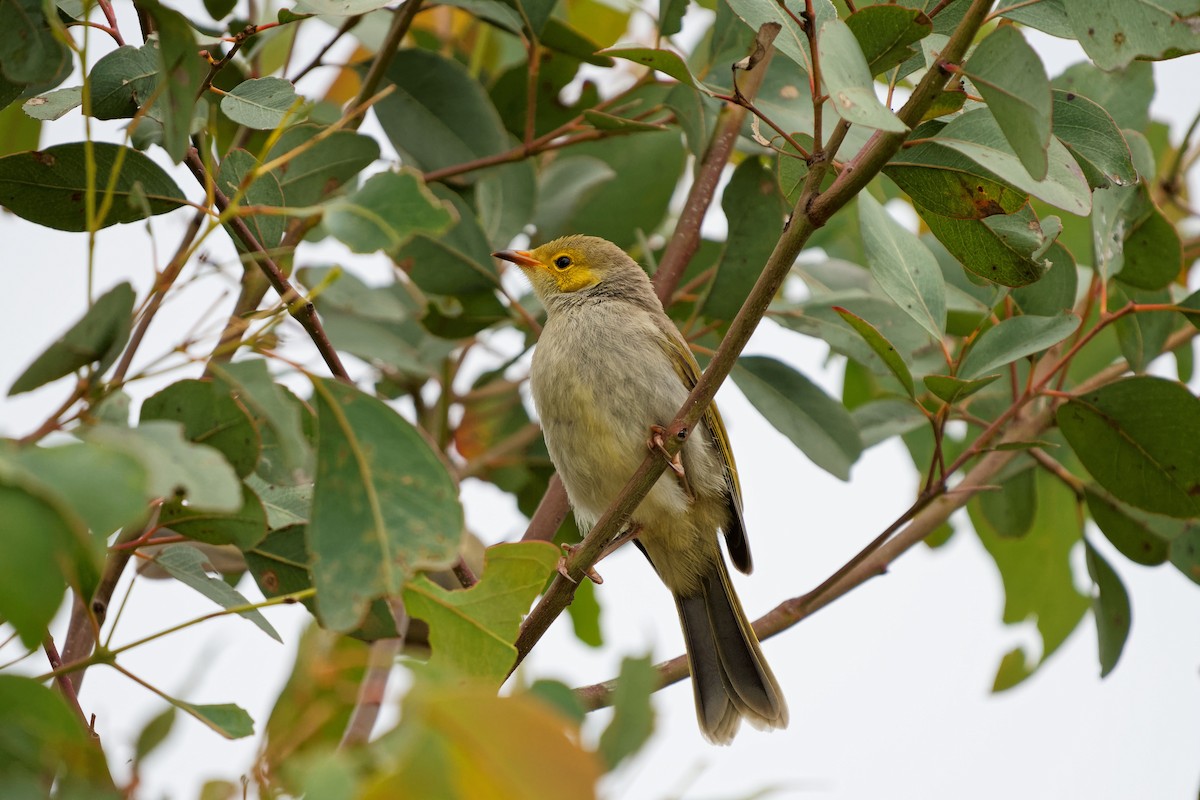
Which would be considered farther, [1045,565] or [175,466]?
[1045,565]

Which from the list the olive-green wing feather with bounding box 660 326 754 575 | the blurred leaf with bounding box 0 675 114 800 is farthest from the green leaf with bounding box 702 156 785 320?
the blurred leaf with bounding box 0 675 114 800

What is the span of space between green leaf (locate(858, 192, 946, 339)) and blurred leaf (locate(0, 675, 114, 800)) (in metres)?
2.38

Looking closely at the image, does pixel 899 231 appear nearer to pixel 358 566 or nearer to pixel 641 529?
pixel 641 529

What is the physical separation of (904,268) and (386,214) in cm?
194

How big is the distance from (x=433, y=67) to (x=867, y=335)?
75.7 inches

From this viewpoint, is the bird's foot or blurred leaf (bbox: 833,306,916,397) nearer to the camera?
the bird's foot

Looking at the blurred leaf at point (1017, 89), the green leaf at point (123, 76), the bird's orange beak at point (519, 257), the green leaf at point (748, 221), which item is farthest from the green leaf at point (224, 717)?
the bird's orange beak at point (519, 257)

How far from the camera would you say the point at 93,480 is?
1521 millimetres

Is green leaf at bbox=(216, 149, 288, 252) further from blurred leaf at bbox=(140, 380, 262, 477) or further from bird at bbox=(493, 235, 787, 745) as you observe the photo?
bird at bbox=(493, 235, 787, 745)

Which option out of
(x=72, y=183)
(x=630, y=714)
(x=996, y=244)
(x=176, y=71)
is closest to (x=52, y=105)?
(x=72, y=183)

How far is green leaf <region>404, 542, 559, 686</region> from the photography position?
2.42m

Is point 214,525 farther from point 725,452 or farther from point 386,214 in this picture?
point 725,452

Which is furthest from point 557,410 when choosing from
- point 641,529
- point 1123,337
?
point 1123,337

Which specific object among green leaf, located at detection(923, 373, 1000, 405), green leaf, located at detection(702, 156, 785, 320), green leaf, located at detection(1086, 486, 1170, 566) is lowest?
green leaf, located at detection(1086, 486, 1170, 566)
